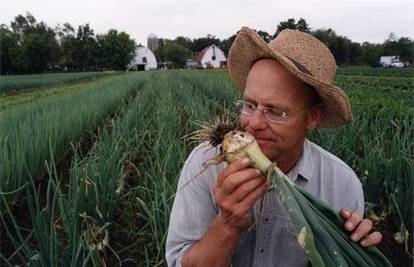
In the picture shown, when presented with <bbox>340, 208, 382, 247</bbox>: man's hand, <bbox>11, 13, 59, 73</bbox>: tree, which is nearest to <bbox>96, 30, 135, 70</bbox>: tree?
<bbox>11, 13, 59, 73</bbox>: tree

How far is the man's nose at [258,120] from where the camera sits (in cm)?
113

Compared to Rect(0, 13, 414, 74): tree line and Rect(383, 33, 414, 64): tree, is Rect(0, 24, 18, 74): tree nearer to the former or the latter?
Rect(0, 13, 414, 74): tree line

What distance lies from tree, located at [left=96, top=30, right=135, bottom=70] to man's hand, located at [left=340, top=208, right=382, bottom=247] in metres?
56.3

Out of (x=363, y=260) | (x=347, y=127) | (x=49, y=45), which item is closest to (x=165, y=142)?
(x=347, y=127)

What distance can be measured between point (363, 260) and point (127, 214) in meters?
1.38

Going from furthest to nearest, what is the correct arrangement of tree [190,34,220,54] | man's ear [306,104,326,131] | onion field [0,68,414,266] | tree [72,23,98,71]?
tree [190,34,220,54]
tree [72,23,98,71]
onion field [0,68,414,266]
man's ear [306,104,326,131]

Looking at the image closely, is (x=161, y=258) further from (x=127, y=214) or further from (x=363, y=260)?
(x=363, y=260)

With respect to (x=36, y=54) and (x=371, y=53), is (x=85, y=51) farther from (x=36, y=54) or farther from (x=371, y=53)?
(x=371, y=53)

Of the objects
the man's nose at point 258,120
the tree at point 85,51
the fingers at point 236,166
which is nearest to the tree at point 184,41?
the tree at point 85,51

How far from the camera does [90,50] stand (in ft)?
179

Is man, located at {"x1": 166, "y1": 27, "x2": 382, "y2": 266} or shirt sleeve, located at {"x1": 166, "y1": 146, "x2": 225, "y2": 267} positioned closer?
man, located at {"x1": 166, "y1": 27, "x2": 382, "y2": 266}

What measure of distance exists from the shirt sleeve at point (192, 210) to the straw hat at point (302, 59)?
1.01 ft

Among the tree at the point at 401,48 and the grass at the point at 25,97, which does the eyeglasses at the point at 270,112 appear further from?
the tree at the point at 401,48

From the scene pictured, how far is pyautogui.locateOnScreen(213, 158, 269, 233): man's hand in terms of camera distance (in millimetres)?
947
